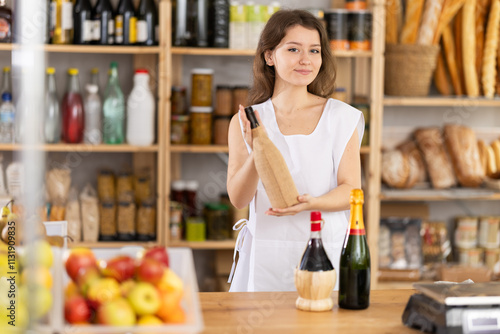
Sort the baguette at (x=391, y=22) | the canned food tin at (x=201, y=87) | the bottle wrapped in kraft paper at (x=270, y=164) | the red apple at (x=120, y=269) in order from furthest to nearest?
the baguette at (x=391, y=22) < the canned food tin at (x=201, y=87) < the bottle wrapped in kraft paper at (x=270, y=164) < the red apple at (x=120, y=269)

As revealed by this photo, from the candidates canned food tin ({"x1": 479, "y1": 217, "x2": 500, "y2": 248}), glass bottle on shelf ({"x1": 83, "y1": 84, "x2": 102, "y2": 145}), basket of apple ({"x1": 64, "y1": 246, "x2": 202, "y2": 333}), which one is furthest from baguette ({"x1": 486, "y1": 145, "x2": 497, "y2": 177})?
basket of apple ({"x1": 64, "y1": 246, "x2": 202, "y2": 333})

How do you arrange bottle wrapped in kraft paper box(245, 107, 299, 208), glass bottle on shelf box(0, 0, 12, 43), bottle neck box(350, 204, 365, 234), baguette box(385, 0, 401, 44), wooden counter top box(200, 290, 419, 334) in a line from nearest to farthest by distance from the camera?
1. wooden counter top box(200, 290, 419, 334)
2. bottle neck box(350, 204, 365, 234)
3. bottle wrapped in kraft paper box(245, 107, 299, 208)
4. glass bottle on shelf box(0, 0, 12, 43)
5. baguette box(385, 0, 401, 44)

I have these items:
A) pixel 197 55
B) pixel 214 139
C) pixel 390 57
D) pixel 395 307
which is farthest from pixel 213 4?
pixel 395 307

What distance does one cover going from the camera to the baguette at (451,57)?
3002 millimetres

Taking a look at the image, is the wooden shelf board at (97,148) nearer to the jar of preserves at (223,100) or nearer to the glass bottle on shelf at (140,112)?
the glass bottle on shelf at (140,112)

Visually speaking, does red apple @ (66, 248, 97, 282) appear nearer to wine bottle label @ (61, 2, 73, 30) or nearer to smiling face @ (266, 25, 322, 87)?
smiling face @ (266, 25, 322, 87)

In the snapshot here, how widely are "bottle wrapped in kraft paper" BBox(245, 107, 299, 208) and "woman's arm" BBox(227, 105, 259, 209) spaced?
0.36 feet

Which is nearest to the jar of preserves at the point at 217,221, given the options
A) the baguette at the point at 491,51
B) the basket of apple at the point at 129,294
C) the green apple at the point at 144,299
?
the baguette at the point at 491,51

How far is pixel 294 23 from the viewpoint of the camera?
A: 1680 mm

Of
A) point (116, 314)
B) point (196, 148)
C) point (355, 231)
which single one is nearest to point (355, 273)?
point (355, 231)

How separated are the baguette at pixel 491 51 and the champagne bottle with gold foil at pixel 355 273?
201 centimetres

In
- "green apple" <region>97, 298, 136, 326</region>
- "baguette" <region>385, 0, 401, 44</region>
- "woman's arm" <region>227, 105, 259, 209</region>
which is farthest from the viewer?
"baguette" <region>385, 0, 401, 44</region>

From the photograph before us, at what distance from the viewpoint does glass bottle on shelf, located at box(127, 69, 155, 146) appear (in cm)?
280

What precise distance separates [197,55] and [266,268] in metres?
1.60
